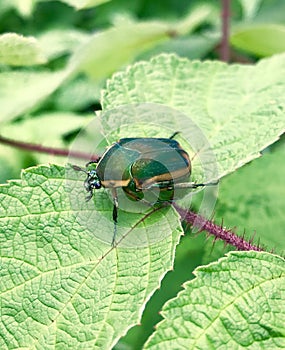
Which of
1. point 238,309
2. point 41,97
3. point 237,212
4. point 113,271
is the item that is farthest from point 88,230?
point 41,97

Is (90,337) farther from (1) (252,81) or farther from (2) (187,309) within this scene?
(1) (252,81)

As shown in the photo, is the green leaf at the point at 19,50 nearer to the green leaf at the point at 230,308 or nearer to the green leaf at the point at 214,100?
the green leaf at the point at 214,100

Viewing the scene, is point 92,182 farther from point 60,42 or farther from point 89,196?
point 60,42

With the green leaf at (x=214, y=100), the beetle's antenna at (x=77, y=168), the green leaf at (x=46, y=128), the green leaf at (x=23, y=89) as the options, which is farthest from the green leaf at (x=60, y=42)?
the beetle's antenna at (x=77, y=168)

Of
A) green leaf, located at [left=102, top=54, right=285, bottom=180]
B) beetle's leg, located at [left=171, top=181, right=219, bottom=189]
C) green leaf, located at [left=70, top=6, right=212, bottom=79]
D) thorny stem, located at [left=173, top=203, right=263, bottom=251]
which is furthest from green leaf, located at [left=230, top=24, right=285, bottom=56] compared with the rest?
thorny stem, located at [left=173, top=203, right=263, bottom=251]

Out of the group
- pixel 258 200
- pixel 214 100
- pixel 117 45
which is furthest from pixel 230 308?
pixel 117 45

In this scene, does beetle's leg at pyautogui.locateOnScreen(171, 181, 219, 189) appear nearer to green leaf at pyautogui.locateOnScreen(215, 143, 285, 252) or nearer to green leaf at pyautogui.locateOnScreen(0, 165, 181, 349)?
green leaf at pyautogui.locateOnScreen(0, 165, 181, 349)
